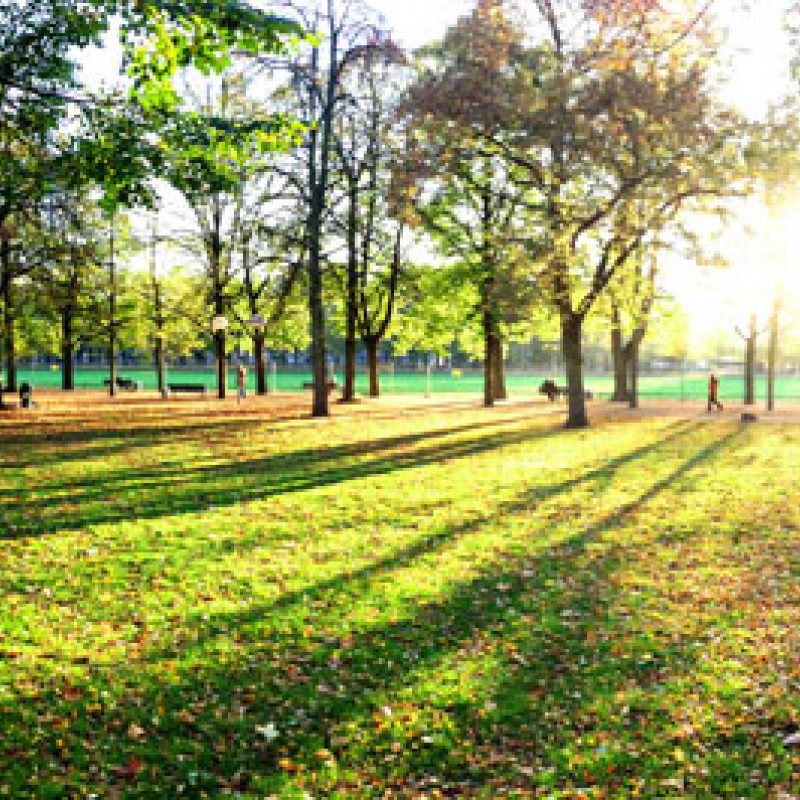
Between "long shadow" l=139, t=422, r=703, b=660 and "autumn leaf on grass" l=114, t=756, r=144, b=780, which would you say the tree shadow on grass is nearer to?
"long shadow" l=139, t=422, r=703, b=660

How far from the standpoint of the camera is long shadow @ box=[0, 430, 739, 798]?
4.48 metres

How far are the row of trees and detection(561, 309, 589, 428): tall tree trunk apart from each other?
3.0 inches

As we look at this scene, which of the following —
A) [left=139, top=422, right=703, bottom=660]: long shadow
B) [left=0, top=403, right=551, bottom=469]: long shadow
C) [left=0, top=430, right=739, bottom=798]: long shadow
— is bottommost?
[left=0, top=430, right=739, bottom=798]: long shadow

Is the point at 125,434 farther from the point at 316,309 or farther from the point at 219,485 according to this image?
the point at 316,309

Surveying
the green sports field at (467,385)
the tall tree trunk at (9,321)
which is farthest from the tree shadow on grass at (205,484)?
the green sports field at (467,385)

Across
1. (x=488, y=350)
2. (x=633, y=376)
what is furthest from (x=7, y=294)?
(x=633, y=376)

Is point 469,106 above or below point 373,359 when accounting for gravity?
above

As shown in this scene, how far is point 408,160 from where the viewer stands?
20.5 m

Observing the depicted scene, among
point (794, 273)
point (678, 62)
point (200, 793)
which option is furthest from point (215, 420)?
point (794, 273)

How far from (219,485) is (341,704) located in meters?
7.25

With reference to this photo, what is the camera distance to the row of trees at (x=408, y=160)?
12.6 meters

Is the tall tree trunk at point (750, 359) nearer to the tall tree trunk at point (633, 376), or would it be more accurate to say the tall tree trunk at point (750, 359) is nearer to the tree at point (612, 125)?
the tall tree trunk at point (633, 376)

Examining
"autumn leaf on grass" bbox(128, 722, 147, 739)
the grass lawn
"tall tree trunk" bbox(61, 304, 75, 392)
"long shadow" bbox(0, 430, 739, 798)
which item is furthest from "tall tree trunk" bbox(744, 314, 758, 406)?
"tall tree trunk" bbox(61, 304, 75, 392)

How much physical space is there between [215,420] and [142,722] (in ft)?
58.7
